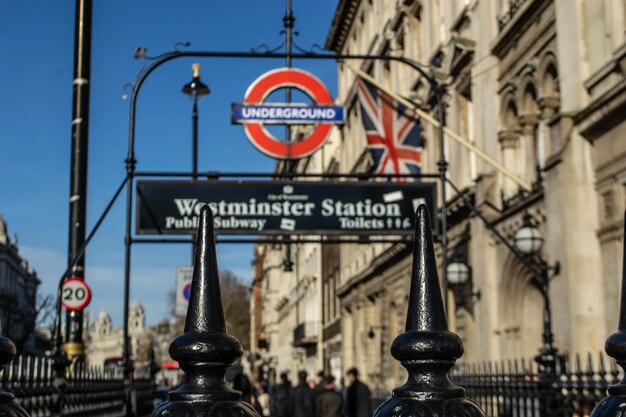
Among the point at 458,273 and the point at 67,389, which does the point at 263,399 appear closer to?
the point at 458,273

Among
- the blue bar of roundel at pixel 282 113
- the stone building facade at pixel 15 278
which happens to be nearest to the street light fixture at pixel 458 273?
the blue bar of roundel at pixel 282 113

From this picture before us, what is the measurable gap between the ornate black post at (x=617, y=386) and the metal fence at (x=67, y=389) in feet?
15.8

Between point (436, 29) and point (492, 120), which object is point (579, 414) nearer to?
point (492, 120)

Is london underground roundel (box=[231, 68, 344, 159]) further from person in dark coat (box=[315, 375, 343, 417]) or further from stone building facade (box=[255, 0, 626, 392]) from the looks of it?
stone building facade (box=[255, 0, 626, 392])

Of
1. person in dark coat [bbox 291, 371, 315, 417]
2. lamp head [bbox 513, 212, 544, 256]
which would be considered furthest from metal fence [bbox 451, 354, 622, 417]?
person in dark coat [bbox 291, 371, 315, 417]

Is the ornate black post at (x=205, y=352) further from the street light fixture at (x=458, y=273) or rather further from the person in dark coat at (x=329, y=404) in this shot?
the street light fixture at (x=458, y=273)

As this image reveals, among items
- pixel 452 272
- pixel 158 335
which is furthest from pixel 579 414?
pixel 158 335

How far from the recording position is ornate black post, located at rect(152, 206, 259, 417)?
220 centimetres

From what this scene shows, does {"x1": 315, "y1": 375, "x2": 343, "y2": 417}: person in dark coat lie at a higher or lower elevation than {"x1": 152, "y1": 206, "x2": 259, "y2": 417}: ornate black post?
lower

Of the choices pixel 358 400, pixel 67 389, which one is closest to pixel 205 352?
pixel 67 389

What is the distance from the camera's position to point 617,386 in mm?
2166

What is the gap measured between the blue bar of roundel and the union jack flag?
5.25 metres

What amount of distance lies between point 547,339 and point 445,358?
10242 millimetres

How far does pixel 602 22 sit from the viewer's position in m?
17.0
